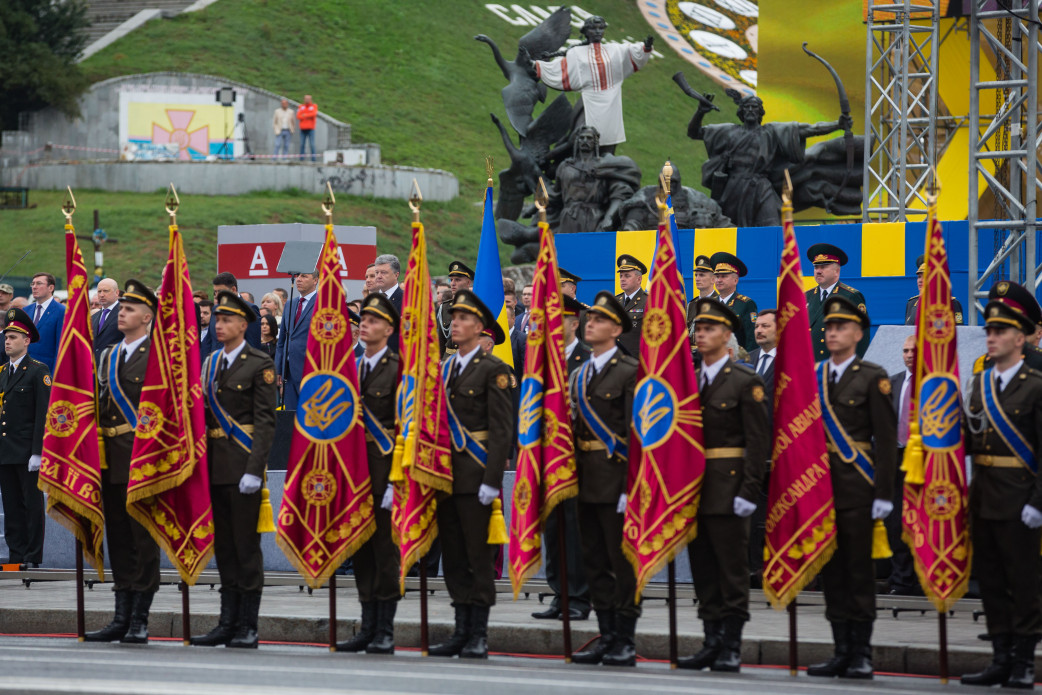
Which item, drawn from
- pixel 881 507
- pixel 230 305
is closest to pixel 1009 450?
pixel 881 507

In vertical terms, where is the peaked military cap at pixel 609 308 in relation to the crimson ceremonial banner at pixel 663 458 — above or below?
above

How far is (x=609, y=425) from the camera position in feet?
25.4

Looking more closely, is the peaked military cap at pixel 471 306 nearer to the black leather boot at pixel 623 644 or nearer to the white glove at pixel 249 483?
the white glove at pixel 249 483

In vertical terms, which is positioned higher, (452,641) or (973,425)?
(973,425)

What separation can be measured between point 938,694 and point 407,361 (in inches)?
127

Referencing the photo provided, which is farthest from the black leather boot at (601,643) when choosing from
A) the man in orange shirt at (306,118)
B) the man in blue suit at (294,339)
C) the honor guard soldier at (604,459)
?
the man in orange shirt at (306,118)

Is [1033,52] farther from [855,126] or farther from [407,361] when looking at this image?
[855,126]

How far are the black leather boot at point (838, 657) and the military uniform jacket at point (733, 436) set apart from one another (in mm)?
768

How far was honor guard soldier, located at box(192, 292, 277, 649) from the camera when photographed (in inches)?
316

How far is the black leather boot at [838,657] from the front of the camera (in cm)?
714

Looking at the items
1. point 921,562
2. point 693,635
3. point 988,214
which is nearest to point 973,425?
point 921,562

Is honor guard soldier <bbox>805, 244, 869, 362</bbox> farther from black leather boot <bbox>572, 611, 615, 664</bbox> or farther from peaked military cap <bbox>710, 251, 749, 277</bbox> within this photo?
black leather boot <bbox>572, 611, 615, 664</bbox>

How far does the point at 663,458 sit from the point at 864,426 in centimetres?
105

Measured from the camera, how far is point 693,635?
808 centimetres
